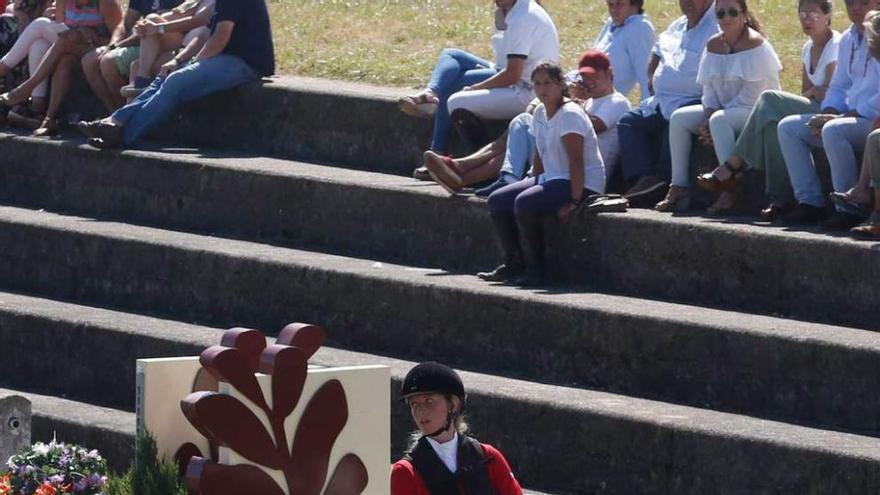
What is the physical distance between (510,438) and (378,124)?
3352 mm

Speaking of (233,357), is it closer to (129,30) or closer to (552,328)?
(552,328)

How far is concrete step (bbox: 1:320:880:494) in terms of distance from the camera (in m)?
7.82

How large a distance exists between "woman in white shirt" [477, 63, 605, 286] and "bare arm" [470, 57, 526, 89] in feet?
2.86

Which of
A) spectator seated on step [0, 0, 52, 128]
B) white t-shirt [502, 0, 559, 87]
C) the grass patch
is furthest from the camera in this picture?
spectator seated on step [0, 0, 52, 128]

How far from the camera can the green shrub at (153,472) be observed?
5.98 metres

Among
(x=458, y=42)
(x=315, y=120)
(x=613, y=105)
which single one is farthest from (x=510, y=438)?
(x=458, y=42)

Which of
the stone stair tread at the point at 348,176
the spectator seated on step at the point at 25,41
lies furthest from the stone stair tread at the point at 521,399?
the spectator seated on step at the point at 25,41

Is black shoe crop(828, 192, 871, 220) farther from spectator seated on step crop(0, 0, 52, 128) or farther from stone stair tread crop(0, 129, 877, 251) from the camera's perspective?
spectator seated on step crop(0, 0, 52, 128)

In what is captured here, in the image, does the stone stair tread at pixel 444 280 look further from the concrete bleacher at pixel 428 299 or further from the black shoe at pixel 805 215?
the black shoe at pixel 805 215

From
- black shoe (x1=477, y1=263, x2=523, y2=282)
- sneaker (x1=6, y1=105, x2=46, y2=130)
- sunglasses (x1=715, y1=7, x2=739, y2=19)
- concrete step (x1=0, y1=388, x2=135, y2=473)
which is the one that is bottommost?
concrete step (x1=0, y1=388, x2=135, y2=473)

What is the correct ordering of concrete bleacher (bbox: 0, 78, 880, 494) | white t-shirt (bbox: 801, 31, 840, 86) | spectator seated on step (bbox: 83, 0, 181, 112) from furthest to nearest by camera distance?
spectator seated on step (bbox: 83, 0, 181, 112)
white t-shirt (bbox: 801, 31, 840, 86)
concrete bleacher (bbox: 0, 78, 880, 494)

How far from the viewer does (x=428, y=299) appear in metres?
9.59

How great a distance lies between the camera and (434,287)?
31.5 feet

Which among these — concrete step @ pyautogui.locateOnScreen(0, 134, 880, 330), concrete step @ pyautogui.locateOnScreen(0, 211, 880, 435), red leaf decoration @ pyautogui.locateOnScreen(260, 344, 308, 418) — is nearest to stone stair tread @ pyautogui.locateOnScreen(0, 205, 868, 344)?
concrete step @ pyautogui.locateOnScreen(0, 211, 880, 435)
